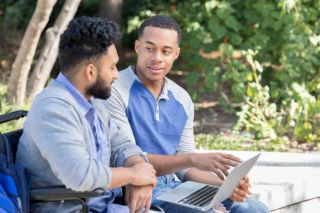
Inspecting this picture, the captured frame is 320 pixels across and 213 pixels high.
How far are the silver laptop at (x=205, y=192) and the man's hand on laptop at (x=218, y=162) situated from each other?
0.06m

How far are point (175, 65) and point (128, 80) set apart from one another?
7.35 meters

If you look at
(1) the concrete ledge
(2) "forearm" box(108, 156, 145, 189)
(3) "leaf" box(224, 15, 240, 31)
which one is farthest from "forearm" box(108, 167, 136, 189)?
(3) "leaf" box(224, 15, 240, 31)

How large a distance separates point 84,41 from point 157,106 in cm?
83

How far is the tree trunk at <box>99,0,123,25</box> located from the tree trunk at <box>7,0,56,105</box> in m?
3.58

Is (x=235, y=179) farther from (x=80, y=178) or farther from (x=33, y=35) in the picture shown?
(x=33, y=35)

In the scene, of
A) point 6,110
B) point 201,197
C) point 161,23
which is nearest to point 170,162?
point 201,197

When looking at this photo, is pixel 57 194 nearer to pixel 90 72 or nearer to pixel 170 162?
pixel 90 72

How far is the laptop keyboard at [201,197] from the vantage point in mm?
3462

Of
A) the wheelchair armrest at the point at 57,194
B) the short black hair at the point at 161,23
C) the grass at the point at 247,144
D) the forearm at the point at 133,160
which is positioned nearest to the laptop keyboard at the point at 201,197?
the forearm at the point at 133,160

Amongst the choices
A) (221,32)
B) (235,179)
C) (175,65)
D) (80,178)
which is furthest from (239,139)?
(80,178)

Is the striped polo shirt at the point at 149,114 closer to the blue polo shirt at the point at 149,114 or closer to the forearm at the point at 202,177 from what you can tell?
the blue polo shirt at the point at 149,114

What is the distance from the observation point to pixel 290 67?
779cm

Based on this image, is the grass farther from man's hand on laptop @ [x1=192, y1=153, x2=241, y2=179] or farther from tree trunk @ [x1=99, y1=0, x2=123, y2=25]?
man's hand on laptop @ [x1=192, y1=153, x2=241, y2=179]

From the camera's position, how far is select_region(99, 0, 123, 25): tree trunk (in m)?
10.6
